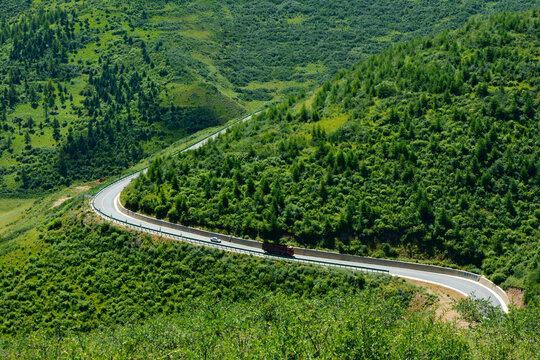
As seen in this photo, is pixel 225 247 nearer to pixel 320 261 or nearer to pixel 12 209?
pixel 320 261

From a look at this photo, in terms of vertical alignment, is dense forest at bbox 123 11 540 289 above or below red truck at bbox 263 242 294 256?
above

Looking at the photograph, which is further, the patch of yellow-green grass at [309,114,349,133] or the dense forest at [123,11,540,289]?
the patch of yellow-green grass at [309,114,349,133]

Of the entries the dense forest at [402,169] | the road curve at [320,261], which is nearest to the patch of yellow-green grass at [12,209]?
the road curve at [320,261]

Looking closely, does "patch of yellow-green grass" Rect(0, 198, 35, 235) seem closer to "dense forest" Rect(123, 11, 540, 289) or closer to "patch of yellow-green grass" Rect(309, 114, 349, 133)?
"dense forest" Rect(123, 11, 540, 289)

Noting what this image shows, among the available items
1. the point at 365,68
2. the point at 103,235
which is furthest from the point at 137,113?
the point at 103,235

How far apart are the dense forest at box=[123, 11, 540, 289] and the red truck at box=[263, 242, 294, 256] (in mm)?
2790

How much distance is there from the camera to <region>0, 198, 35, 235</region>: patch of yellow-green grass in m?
120

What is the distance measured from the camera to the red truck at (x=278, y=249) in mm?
74062

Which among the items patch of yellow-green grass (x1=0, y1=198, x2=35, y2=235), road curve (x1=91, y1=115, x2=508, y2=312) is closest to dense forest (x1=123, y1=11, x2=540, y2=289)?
road curve (x1=91, y1=115, x2=508, y2=312)

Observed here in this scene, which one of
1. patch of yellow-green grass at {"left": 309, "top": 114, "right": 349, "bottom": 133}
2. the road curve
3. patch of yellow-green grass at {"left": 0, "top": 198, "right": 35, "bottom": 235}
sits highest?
patch of yellow-green grass at {"left": 309, "top": 114, "right": 349, "bottom": 133}

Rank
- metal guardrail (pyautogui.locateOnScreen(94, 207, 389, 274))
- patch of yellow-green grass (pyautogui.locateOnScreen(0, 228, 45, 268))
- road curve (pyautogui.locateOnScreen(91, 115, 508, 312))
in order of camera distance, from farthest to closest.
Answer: patch of yellow-green grass (pyautogui.locateOnScreen(0, 228, 45, 268)) → metal guardrail (pyautogui.locateOnScreen(94, 207, 389, 274)) → road curve (pyautogui.locateOnScreen(91, 115, 508, 312))

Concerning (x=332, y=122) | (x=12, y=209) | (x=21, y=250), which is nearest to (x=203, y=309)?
(x=21, y=250)

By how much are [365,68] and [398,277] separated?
193 ft

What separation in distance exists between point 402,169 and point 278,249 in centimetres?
2334
